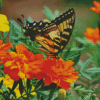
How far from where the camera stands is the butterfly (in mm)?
1356

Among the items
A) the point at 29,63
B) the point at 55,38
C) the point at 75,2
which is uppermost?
the point at 75,2

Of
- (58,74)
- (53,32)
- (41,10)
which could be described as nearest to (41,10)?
(41,10)

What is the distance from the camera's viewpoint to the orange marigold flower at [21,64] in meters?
1.05

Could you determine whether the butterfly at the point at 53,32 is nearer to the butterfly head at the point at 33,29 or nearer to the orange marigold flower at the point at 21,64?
the butterfly head at the point at 33,29

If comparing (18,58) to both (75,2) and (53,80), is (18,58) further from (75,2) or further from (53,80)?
(75,2)

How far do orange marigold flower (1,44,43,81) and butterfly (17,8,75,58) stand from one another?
7.2 inches

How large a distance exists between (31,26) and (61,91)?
1.64ft

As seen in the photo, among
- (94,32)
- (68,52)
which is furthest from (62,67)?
(94,32)

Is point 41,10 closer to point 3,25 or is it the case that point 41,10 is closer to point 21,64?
point 3,25

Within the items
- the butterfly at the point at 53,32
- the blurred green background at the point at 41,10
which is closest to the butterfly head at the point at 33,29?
the butterfly at the point at 53,32

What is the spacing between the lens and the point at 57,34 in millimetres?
1441

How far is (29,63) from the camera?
113cm

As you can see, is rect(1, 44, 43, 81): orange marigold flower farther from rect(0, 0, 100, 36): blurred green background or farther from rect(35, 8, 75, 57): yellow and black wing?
rect(0, 0, 100, 36): blurred green background

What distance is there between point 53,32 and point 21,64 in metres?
0.41
